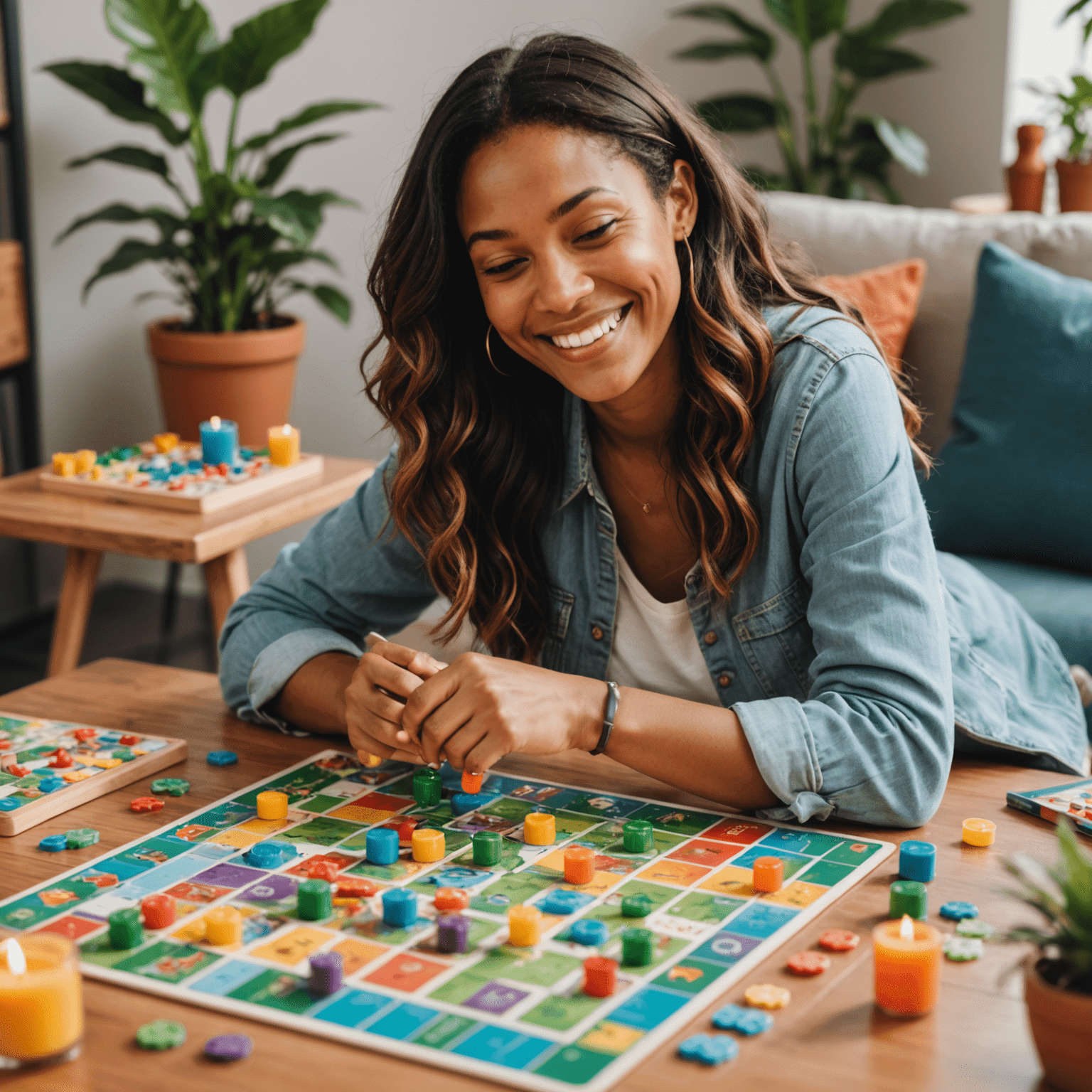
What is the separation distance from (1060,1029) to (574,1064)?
0.29 m

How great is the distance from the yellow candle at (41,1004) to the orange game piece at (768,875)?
1.66 ft

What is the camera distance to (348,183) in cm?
378

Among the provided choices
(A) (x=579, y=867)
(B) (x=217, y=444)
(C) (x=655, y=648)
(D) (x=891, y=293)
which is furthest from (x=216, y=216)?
(A) (x=579, y=867)

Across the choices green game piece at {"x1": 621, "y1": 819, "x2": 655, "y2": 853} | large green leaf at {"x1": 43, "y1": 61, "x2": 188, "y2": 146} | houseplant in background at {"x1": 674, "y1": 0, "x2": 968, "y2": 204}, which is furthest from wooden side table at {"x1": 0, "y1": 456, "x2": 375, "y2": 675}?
green game piece at {"x1": 621, "y1": 819, "x2": 655, "y2": 853}

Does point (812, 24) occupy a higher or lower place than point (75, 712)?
higher

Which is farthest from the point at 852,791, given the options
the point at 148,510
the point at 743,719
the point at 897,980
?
Result: the point at 148,510

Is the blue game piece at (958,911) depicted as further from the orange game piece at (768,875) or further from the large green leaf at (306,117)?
the large green leaf at (306,117)

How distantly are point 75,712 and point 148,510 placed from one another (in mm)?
1087

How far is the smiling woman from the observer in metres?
1.24

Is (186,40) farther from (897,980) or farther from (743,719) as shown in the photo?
(897,980)

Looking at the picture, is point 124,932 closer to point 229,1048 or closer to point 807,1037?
point 229,1048

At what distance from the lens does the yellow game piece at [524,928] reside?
964 millimetres

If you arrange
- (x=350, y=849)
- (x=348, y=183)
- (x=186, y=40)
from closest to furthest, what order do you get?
(x=350, y=849)
(x=186, y=40)
(x=348, y=183)

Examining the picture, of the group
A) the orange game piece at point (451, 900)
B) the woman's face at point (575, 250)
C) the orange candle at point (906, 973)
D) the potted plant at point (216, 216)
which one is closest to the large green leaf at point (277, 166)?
the potted plant at point (216, 216)
